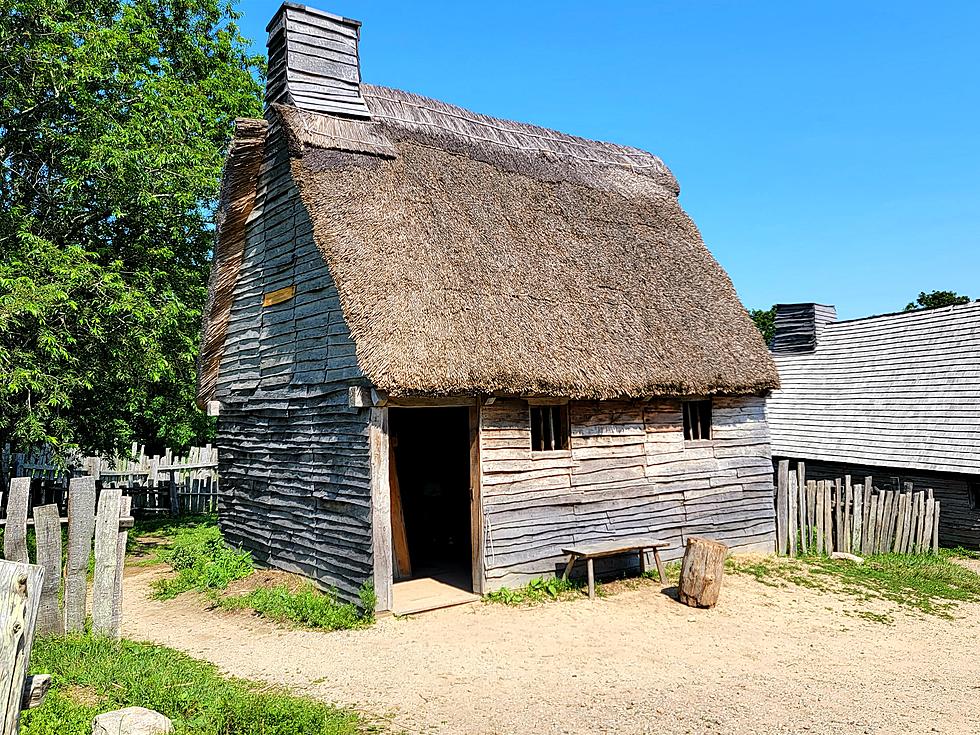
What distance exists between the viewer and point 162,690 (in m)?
5.70

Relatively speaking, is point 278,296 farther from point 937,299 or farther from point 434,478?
point 937,299

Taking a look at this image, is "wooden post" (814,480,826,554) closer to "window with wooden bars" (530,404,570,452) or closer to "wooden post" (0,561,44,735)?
"window with wooden bars" (530,404,570,452)

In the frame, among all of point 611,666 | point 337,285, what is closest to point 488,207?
point 337,285

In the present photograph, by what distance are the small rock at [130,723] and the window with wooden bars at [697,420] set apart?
9.42 meters

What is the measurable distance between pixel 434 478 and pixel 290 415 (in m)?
3.30

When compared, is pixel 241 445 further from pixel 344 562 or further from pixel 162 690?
pixel 162 690

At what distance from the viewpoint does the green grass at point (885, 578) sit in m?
10.0

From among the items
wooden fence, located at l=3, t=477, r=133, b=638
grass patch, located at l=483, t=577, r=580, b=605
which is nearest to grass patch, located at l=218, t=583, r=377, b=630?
grass patch, located at l=483, t=577, r=580, b=605

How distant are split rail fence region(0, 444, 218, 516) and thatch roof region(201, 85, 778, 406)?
10.2 metres

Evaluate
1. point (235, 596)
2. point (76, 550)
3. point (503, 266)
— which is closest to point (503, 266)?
point (503, 266)

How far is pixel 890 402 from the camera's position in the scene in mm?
17156

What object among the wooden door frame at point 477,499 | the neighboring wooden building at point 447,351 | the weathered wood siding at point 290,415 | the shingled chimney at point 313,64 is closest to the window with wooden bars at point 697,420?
the neighboring wooden building at point 447,351

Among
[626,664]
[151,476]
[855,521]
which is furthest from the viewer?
[151,476]

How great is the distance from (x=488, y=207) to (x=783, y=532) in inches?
310
